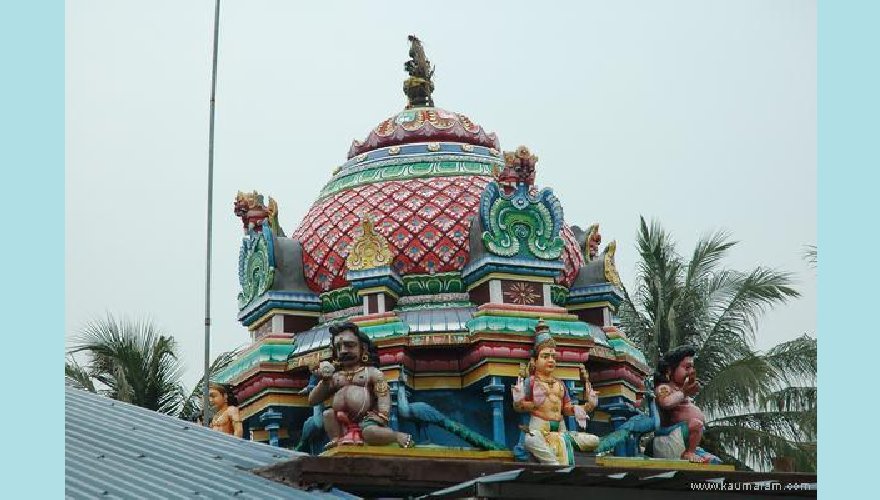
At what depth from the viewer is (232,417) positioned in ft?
51.3

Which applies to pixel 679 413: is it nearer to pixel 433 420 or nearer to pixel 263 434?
pixel 433 420

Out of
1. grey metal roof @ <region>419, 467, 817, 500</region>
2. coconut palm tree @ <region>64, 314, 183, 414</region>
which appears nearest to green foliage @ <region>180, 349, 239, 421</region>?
coconut palm tree @ <region>64, 314, 183, 414</region>

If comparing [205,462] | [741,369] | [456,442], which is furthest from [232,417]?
[741,369]

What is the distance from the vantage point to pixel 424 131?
17109 mm

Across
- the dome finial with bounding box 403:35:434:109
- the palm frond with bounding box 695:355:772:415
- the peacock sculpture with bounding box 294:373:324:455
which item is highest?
the dome finial with bounding box 403:35:434:109

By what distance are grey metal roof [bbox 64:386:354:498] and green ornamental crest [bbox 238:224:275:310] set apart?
223 inches

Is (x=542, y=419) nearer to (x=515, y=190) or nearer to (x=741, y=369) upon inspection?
(x=515, y=190)

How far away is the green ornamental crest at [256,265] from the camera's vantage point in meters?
16.2

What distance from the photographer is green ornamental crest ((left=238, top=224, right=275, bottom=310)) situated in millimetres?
16172

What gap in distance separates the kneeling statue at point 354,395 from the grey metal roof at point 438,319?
3.11 meters

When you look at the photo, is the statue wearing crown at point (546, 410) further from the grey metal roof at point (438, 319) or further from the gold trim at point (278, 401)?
the gold trim at point (278, 401)

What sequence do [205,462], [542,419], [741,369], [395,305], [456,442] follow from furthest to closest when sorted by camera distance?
[741,369], [395,305], [456,442], [542,419], [205,462]

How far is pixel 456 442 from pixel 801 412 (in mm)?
8303

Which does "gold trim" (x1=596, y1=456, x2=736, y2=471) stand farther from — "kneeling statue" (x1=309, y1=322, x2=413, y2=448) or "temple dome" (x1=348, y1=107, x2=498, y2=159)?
"temple dome" (x1=348, y1=107, x2=498, y2=159)
